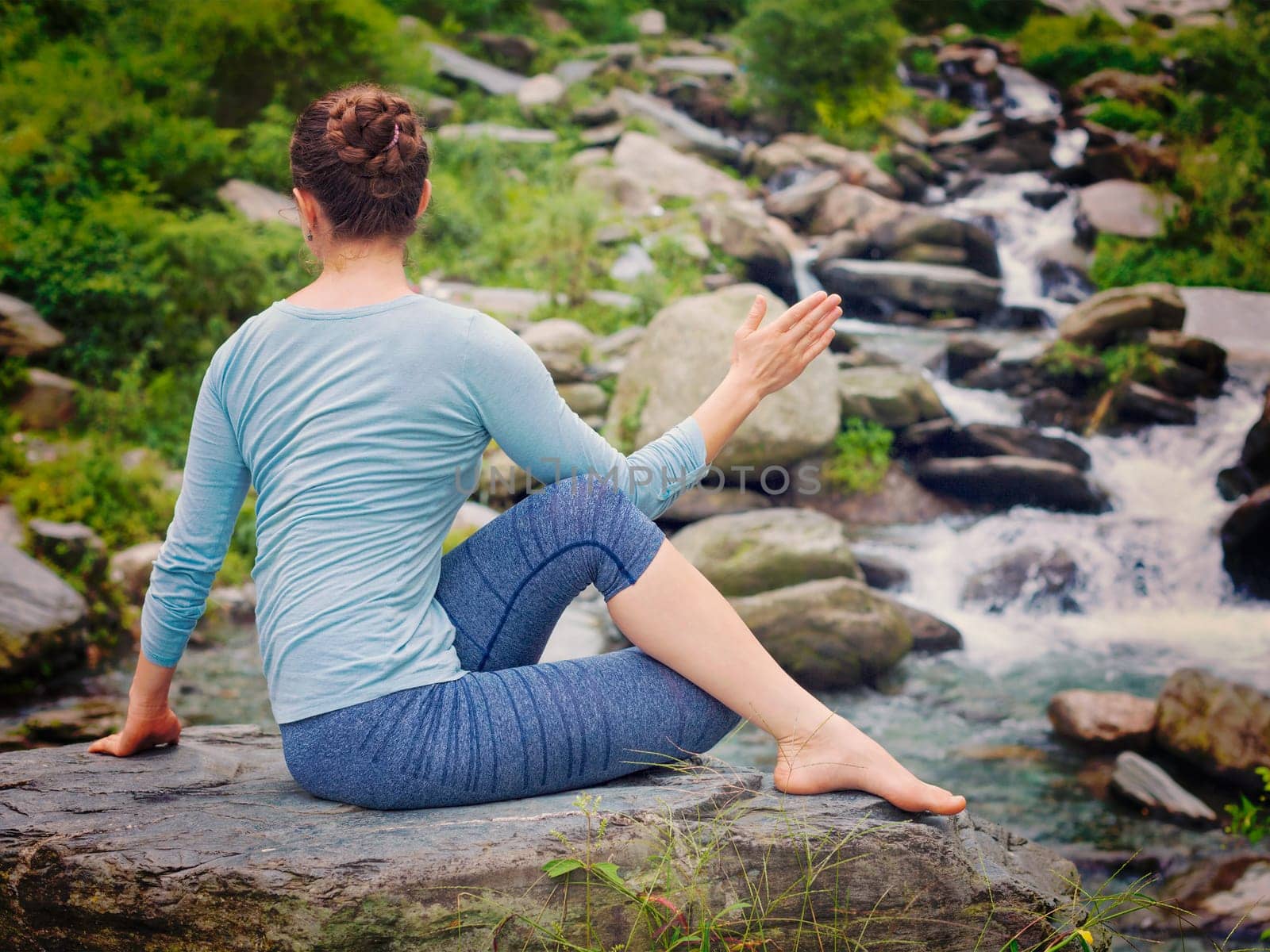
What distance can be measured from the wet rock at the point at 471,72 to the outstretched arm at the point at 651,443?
13730mm

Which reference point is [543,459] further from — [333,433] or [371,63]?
[371,63]

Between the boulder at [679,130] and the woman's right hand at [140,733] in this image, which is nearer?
→ the woman's right hand at [140,733]

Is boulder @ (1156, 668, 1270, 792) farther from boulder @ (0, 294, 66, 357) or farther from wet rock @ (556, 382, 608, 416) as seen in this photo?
boulder @ (0, 294, 66, 357)

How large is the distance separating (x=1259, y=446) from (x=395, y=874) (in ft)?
23.7

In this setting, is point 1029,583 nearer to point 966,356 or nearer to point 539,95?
point 966,356

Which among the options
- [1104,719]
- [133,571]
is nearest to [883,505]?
[1104,719]

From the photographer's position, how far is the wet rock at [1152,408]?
25.9 feet

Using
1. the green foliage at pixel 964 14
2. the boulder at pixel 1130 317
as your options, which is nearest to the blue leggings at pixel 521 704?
the boulder at pixel 1130 317

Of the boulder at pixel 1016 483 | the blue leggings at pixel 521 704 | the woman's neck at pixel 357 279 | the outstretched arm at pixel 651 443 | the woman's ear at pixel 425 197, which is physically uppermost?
the woman's ear at pixel 425 197

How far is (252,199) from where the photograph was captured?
877 centimetres

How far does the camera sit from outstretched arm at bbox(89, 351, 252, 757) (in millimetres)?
1858

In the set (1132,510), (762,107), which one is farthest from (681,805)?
(762,107)

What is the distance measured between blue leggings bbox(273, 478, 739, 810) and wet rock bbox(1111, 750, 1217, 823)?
301 cm

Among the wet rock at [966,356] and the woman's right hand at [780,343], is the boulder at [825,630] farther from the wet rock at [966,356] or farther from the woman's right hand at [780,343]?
the wet rock at [966,356]
